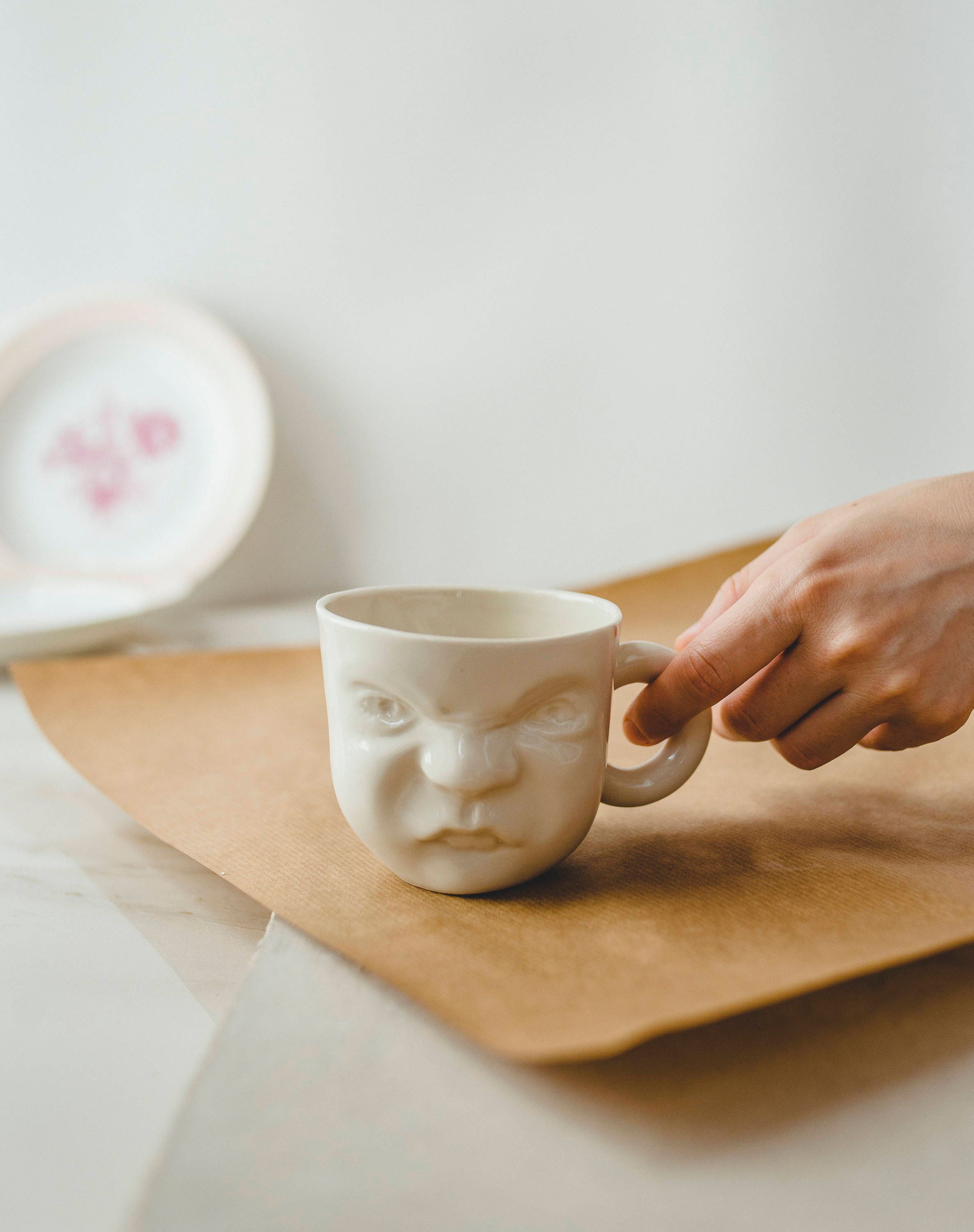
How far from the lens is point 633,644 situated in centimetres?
45

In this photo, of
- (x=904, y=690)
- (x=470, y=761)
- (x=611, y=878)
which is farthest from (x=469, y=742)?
(x=904, y=690)

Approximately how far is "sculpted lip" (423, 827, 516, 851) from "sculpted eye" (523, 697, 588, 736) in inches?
1.9

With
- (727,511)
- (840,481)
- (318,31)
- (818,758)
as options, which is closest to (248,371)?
(318,31)

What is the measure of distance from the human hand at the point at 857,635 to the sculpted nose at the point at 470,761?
0.09 metres

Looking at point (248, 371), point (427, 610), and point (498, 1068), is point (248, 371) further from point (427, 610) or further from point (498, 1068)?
point (498, 1068)

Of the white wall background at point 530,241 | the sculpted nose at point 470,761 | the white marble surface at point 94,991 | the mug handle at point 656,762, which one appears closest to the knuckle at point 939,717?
the mug handle at point 656,762

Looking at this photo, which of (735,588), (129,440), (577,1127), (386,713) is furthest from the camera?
(129,440)

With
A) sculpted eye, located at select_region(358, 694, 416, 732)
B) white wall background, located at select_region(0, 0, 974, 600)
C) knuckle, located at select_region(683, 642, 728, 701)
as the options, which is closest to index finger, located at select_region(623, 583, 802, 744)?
knuckle, located at select_region(683, 642, 728, 701)

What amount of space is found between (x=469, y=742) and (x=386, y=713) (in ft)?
0.14

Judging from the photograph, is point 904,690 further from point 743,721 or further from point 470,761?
point 470,761

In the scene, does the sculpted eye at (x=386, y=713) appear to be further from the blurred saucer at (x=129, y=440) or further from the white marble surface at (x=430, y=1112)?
the blurred saucer at (x=129, y=440)

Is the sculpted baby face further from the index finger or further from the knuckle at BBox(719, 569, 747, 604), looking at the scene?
the knuckle at BBox(719, 569, 747, 604)

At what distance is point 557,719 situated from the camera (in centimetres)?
41

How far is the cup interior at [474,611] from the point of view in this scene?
47cm
